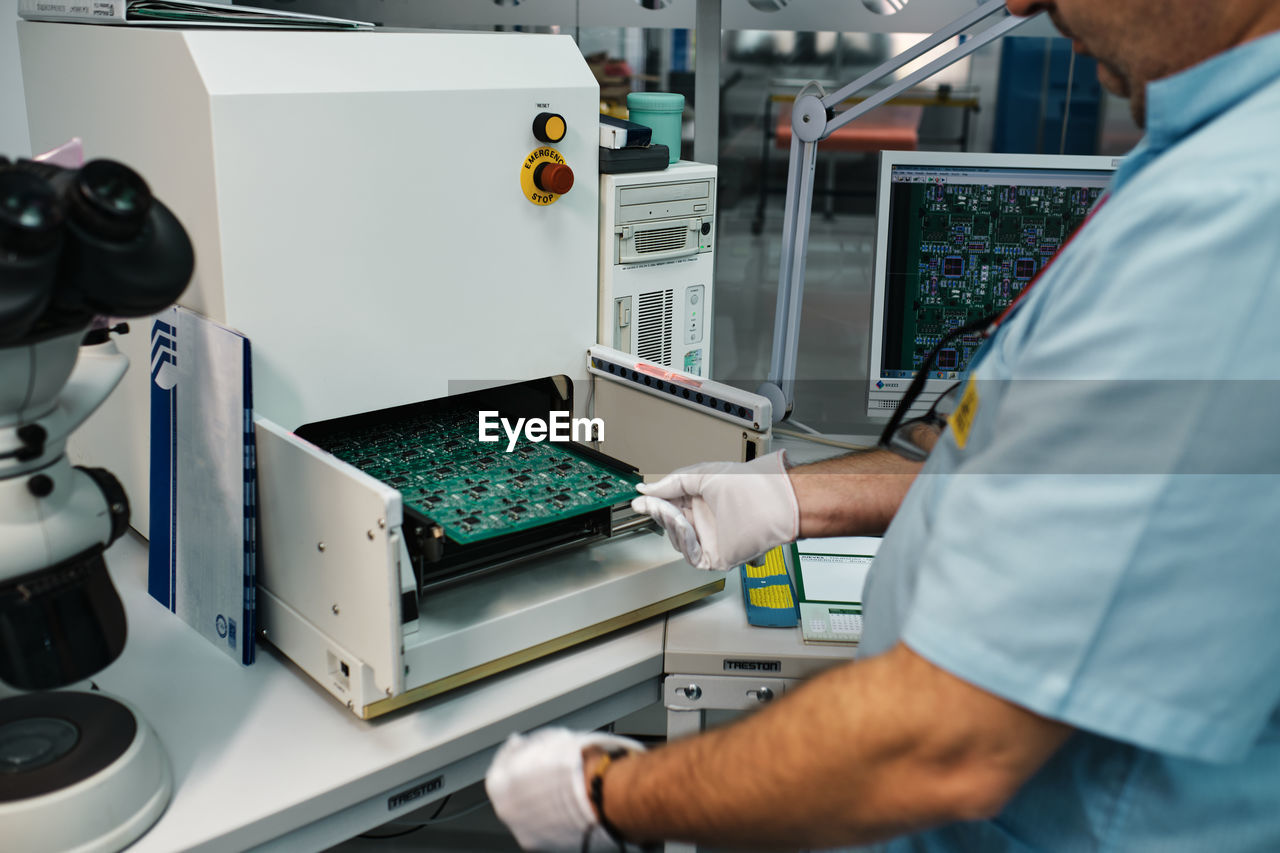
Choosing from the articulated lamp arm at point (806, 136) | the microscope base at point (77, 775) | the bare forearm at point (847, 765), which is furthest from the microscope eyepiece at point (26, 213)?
the articulated lamp arm at point (806, 136)

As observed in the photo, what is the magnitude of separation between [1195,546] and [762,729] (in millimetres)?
280

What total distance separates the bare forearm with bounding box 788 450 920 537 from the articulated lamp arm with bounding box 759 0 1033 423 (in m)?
0.51

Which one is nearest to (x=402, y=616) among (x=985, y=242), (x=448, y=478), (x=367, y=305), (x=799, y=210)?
(x=448, y=478)

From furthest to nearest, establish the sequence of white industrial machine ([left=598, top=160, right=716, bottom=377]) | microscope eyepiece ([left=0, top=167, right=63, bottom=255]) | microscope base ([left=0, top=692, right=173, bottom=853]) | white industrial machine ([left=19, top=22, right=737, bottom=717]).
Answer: white industrial machine ([left=598, top=160, right=716, bottom=377])
white industrial machine ([left=19, top=22, right=737, bottom=717])
microscope base ([left=0, top=692, right=173, bottom=853])
microscope eyepiece ([left=0, top=167, right=63, bottom=255])

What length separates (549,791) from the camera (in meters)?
0.74

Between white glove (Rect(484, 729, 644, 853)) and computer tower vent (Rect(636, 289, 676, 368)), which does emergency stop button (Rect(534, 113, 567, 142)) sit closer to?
computer tower vent (Rect(636, 289, 676, 368))

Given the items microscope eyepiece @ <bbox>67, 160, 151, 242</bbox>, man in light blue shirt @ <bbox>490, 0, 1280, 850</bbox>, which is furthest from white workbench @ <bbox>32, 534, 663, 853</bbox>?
microscope eyepiece @ <bbox>67, 160, 151, 242</bbox>

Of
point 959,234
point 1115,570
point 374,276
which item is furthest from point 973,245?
point 1115,570

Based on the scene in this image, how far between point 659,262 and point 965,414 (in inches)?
31.2

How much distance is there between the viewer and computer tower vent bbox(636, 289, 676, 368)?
152 cm

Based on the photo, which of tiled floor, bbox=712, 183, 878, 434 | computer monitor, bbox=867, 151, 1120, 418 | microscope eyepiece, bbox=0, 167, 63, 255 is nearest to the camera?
microscope eyepiece, bbox=0, 167, 63, 255

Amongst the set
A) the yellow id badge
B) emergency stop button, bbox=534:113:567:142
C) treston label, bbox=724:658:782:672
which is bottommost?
treston label, bbox=724:658:782:672

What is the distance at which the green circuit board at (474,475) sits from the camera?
1096 mm

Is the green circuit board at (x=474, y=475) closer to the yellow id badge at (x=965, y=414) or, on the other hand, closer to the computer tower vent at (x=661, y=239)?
the computer tower vent at (x=661, y=239)
